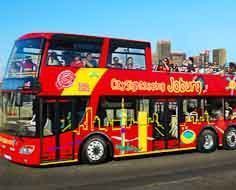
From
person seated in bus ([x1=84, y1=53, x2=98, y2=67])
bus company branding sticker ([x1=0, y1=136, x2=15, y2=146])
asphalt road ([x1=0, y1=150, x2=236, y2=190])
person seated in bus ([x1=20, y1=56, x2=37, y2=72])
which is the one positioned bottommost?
asphalt road ([x1=0, y1=150, x2=236, y2=190])

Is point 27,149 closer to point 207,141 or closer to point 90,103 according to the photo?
point 90,103

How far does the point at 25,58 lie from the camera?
12875 mm

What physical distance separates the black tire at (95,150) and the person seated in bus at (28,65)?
97.0 inches

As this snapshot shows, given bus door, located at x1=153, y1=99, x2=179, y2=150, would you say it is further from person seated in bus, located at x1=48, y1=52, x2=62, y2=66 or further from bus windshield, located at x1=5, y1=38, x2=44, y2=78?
bus windshield, located at x1=5, y1=38, x2=44, y2=78

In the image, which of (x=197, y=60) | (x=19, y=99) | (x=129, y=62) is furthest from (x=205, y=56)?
(x=19, y=99)

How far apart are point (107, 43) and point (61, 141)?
3092 mm

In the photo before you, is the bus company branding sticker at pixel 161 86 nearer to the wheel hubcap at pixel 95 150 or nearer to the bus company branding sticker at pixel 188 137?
the bus company branding sticker at pixel 188 137

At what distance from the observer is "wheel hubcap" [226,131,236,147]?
17.0 metres

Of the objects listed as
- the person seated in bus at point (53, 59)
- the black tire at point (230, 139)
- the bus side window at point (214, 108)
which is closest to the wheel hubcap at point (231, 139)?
the black tire at point (230, 139)

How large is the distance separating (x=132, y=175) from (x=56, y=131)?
2.40m

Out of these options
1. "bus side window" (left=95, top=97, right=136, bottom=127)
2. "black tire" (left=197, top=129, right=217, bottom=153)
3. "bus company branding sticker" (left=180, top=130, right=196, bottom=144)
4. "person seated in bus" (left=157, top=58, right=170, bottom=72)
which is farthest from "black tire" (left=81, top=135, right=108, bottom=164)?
"black tire" (left=197, top=129, right=217, bottom=153)

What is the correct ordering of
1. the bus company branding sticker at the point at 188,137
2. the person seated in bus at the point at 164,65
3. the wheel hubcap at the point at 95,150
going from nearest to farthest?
1. the wheel hubcap at the point at 95,150
2. the bus company branding sticker at the point at 188,137
3. the person seated in bus at the point at 164,65

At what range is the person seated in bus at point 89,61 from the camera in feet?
43.9

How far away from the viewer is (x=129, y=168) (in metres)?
12.8
